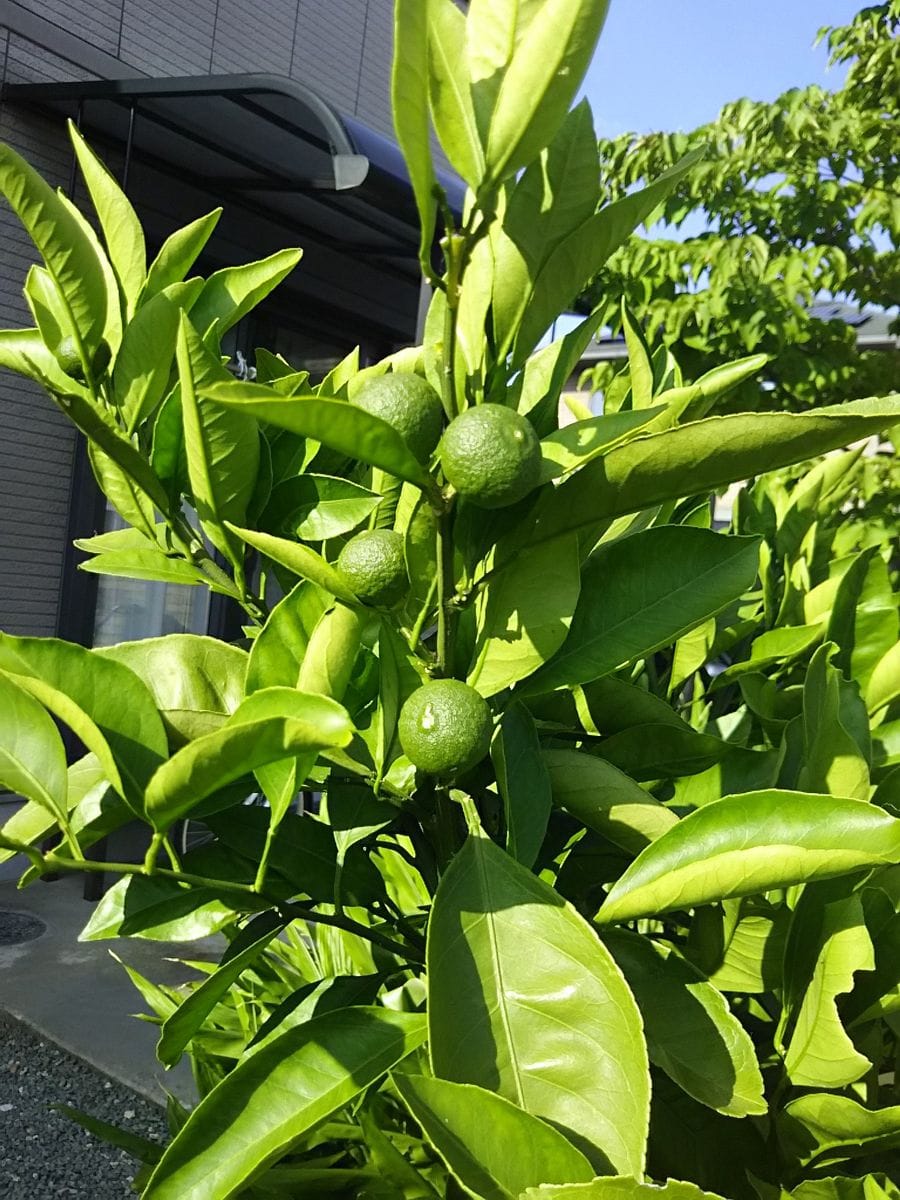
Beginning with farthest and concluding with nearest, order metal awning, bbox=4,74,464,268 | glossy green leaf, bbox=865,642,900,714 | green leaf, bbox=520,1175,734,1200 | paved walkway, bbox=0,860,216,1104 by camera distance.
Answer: metal awning, bbox=4,74,464,268 < paved walkway, bbox=0,860,216,1104 < glossy green leaf, bbox=865,642,900,714 < green leaf, bbox=520,1175,734,1200

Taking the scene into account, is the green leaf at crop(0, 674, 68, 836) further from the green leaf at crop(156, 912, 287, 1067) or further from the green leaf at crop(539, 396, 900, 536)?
the green leaf at crop(539, 396, 900, 536)

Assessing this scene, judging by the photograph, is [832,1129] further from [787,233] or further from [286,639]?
[787,233]

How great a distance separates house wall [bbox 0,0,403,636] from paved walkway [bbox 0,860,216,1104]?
1.70 metres

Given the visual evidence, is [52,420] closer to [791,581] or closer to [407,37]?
[791,581]

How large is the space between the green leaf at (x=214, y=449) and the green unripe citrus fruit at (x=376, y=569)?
0.58ft

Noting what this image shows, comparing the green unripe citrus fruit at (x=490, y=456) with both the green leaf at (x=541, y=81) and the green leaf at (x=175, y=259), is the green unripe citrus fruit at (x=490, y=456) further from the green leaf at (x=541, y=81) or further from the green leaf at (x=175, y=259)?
the green leaf at (x=175, y=259)

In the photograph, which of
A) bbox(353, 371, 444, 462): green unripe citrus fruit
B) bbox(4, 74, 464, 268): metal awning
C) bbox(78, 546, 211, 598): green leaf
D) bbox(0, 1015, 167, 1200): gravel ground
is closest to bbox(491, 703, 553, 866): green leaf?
bbox(353, 371, 444, 462): green unripe citrus fruit

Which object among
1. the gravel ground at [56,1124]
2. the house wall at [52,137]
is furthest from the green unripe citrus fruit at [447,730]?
the house wall at [52,137]

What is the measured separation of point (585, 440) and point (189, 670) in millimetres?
394

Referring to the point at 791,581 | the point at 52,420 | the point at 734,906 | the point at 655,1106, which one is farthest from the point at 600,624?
the point at 52,420

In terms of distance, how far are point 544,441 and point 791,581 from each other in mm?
729

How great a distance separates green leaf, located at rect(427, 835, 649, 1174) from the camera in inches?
27.5

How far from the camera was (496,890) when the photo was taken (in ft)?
2.50

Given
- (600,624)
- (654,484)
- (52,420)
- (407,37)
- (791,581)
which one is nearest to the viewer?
(407,37)
